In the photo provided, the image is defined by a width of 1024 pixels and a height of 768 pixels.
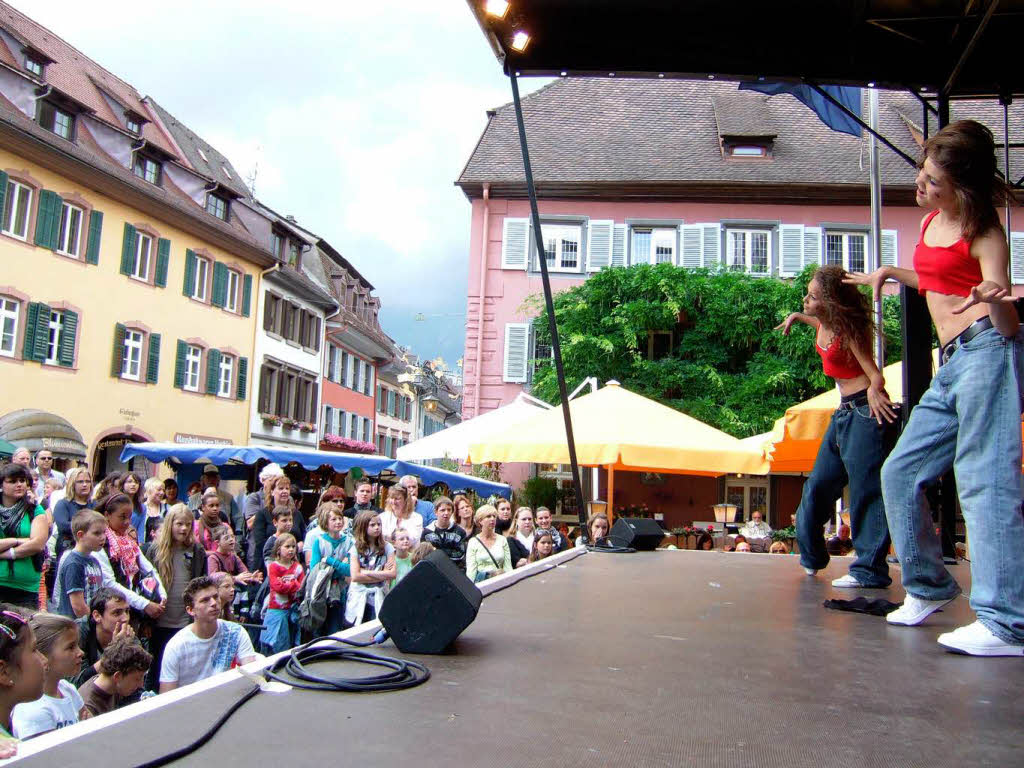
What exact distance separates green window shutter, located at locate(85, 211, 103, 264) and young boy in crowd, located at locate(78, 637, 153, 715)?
69.3 ft

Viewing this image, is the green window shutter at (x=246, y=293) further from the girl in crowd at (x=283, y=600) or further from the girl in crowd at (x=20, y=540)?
the girl in crowd at (x=20, y=540)

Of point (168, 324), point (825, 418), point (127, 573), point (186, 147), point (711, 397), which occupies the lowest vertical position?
point (127, 573)

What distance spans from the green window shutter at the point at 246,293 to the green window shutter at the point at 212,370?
7.44 feet

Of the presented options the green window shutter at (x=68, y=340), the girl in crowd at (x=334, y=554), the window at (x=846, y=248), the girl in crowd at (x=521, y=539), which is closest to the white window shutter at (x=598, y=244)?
the window at (x=846, y=248)

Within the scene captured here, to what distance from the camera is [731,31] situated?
17.4 feet

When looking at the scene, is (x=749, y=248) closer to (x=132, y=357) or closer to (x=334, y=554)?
(x=132, y=357)

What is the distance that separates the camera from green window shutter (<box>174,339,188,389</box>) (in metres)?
27.5

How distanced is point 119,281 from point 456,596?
24.9 metres

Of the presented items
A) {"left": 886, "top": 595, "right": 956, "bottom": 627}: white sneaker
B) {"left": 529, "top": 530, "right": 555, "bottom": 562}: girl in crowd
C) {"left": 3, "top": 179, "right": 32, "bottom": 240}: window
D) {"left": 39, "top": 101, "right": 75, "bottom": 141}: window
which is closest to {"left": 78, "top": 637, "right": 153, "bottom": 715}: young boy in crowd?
{"left": 886, "top": 595, "right": 956, "bottom": 627}: white sneaker

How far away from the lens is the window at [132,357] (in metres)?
25.3

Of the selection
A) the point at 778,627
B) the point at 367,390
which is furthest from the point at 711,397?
the point at 367,390

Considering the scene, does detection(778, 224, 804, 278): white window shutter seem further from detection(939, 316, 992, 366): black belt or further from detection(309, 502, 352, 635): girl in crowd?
detection(939, 316, 992, 366): black belt

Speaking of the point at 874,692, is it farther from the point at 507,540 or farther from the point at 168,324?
the point at 168,324

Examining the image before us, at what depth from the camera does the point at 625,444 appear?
950 cm
